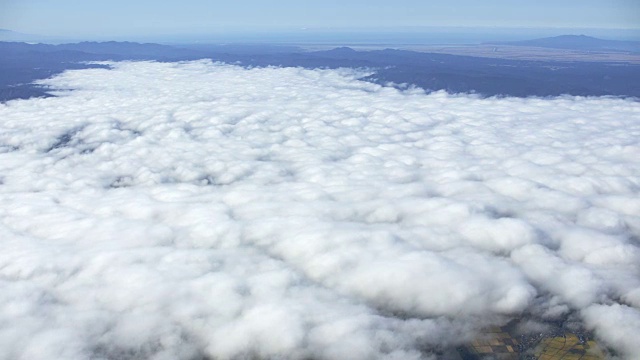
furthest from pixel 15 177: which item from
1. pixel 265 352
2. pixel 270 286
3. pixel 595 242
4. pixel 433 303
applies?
pixel 595 242

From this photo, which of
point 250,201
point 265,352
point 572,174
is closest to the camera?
point 265,352

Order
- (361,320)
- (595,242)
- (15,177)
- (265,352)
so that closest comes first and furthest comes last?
1. (265,352)
2. (361,320)
3. (595,242)
4. (15,177)

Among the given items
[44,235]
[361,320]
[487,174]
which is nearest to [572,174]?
[487,174]

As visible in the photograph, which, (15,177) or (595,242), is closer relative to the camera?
(595,242)

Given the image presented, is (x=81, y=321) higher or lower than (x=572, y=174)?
lower

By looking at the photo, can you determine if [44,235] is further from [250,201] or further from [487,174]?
[487,174]

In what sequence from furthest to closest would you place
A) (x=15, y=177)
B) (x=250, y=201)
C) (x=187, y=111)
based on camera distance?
(x=187, y=111) → (x=15, y=177) → (x=250, y=201)

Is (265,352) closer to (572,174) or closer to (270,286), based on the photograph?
(270,286)

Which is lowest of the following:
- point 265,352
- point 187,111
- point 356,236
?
point 265,352

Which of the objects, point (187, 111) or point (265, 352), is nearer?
point (265, 352)
